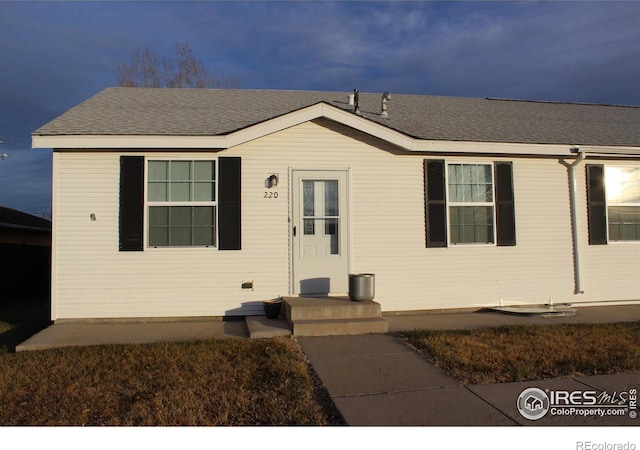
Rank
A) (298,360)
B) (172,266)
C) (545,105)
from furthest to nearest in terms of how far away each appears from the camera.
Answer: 1. (545,105)
2. (172,266)
3. (298,360)

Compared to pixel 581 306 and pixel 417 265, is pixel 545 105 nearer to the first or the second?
pixel 581 306

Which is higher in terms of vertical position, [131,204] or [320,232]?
[131,204]

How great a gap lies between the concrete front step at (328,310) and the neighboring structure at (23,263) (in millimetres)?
8968

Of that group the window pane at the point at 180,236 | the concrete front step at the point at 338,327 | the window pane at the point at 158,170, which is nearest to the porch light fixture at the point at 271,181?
the window pane at the point at 180,236

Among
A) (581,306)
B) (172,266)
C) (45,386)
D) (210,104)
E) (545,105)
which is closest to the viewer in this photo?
(45,386)

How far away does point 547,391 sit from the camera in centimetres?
436

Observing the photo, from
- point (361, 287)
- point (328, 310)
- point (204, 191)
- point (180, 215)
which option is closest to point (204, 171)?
point (204, 191)

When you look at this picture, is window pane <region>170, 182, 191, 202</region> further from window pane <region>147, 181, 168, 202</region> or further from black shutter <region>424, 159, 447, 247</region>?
black shutter <region>424, 159, 447, 247</region>

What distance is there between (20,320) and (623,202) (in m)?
12.2

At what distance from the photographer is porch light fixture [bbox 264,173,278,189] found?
7980 millimetres

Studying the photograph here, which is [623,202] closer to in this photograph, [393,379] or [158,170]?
[393,379]

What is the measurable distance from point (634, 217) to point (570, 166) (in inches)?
72.0

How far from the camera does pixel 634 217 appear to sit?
30.7 feet

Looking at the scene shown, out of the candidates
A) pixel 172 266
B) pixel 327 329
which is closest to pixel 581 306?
pixel 327 329
